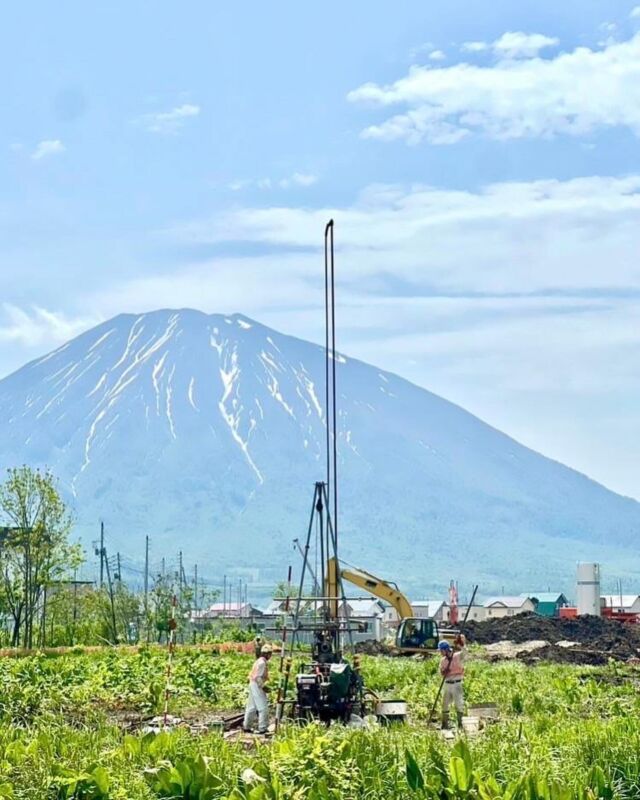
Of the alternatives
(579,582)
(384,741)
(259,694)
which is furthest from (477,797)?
(579,582)

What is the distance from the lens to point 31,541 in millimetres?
46031

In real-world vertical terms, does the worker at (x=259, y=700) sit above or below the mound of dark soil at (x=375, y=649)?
below

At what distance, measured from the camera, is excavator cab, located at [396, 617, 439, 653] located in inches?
1598

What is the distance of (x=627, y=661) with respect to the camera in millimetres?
42188

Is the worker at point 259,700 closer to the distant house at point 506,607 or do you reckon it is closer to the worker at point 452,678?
the worker at point 452,678

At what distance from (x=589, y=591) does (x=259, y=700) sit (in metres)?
63.3

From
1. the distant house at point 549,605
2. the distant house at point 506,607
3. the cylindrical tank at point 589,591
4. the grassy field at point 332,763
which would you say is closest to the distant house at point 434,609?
the distant house at point 506,607

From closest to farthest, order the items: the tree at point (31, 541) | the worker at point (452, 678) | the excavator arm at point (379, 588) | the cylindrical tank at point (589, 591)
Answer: the worker at point (452, 678) → the excavator arm at point (379, 588) → the tree at point (31, 541) → the cylindrical tank at point (589, 591)

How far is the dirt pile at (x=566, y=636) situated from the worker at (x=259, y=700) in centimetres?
2238

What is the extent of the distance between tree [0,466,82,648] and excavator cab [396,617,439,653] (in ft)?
35.9

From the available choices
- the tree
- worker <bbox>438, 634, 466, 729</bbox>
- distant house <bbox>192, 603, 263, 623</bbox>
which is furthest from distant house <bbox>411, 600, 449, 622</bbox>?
worker <bbox>438, 634, 466, 729</bbox>

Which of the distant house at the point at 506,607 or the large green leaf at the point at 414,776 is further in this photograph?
the distant house at the point at 506,607

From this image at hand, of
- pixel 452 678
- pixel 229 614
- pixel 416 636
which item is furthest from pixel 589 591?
pixel 229 614

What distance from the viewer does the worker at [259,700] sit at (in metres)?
21.8
